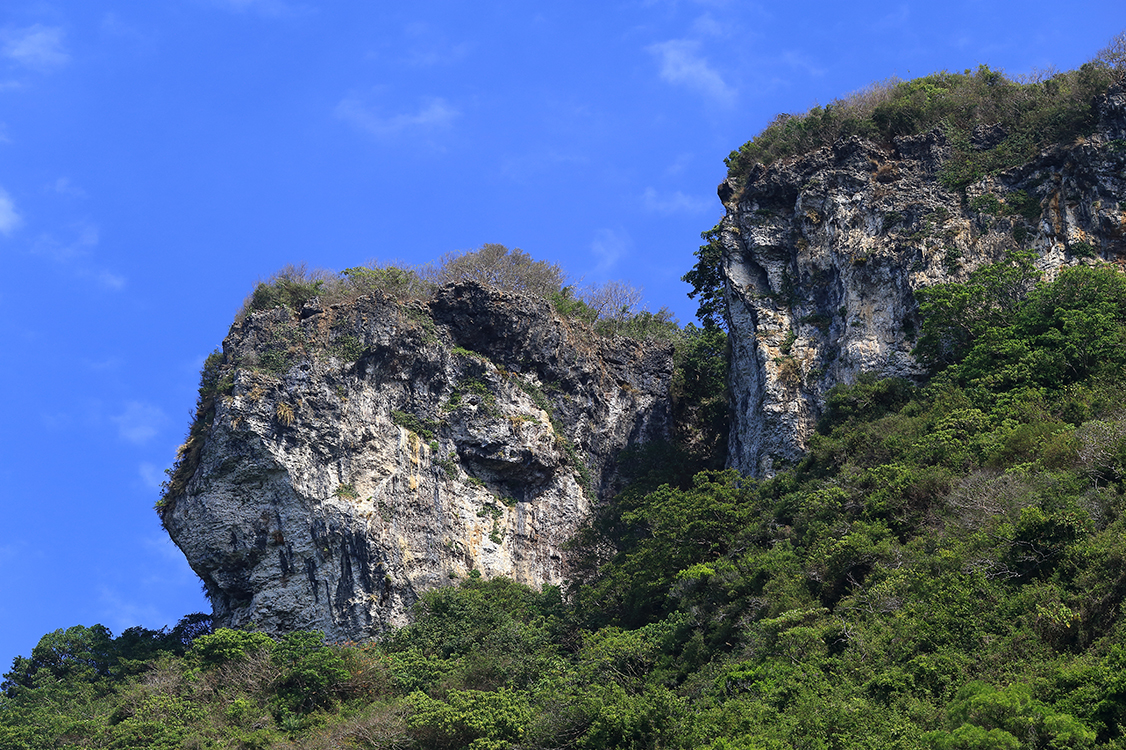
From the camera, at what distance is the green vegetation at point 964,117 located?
120 feet

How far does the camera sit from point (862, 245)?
35844 mm

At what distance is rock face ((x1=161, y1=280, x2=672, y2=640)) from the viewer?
114 ft

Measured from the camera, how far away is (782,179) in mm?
38625

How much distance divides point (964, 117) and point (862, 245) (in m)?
6.41

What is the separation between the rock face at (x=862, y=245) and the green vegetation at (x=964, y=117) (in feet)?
1.80

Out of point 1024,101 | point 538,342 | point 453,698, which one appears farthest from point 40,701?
point 1024,101

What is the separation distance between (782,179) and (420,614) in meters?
17.1

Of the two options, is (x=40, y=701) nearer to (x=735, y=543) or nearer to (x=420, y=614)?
(x=420, y=614)

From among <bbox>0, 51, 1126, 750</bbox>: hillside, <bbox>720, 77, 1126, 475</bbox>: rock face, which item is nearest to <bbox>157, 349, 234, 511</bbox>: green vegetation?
<bbox>0, 51, 1126, 750</bbox>: hillside

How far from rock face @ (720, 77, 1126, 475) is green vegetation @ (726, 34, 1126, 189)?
548mm

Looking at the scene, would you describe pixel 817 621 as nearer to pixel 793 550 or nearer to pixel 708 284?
pixel 793 550

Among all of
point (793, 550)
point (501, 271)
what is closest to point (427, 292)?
point (501, 271)

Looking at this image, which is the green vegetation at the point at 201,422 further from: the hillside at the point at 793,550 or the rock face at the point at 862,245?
the rock face at the point at 862,245

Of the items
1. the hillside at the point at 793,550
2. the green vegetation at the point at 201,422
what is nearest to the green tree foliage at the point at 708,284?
the hillside at the point at 793,550
